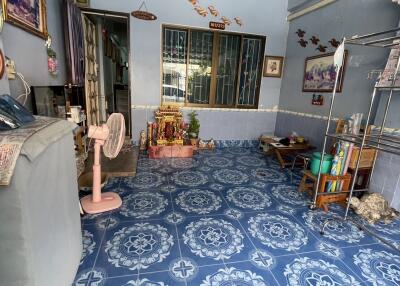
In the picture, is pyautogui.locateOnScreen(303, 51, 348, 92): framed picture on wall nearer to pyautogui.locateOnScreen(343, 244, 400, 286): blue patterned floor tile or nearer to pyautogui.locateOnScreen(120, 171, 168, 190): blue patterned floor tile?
pyautogui.locateOnScreen(343, 244, 400, 286): blue patterned floor tile

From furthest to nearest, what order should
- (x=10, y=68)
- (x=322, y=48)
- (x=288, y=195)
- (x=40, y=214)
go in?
(x=322, y=48)
(x=288, y=195)
(x=10, y=68)
(x=40, y=214)

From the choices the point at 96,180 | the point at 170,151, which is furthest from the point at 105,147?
the point at 170,151

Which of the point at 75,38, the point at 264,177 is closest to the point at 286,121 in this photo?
the point at 264,177

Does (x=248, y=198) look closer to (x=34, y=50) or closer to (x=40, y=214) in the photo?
(x=40, y=214)

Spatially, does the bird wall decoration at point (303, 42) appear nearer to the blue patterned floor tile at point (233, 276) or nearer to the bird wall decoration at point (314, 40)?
the bird wall decoration at point (314, 40)

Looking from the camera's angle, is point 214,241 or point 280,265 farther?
point 214,241

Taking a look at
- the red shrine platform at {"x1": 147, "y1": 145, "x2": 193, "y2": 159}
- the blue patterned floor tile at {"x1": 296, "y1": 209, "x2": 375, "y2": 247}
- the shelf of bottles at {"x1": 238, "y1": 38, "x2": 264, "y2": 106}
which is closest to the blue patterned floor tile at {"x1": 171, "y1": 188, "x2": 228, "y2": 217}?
the blue patterned floor tile at {"x1": 296, "y1": 209, "x2": 375, "y2": 247}

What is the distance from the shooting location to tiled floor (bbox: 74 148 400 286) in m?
1.42

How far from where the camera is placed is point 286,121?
13.9 ft

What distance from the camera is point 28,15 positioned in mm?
2045

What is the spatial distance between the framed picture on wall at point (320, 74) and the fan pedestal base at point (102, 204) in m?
3.13

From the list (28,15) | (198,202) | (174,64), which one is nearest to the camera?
(28,15)

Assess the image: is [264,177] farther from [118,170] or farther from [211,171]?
[118,170]

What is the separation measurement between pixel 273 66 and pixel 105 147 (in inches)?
144
